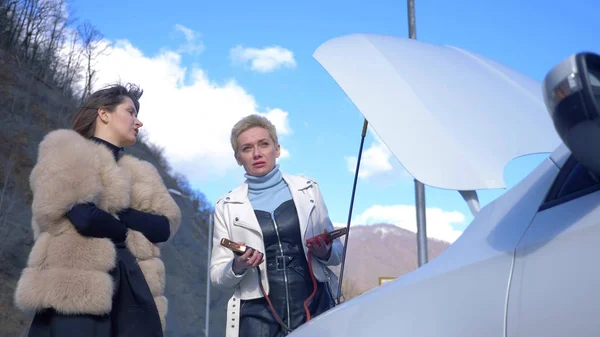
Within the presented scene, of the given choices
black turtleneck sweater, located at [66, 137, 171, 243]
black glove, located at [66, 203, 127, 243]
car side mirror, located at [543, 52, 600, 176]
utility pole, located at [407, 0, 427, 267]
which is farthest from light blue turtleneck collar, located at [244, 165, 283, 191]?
utility pole, located at [407, 0, 427, 267]

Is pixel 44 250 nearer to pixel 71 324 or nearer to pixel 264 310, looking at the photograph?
pixel 71 324

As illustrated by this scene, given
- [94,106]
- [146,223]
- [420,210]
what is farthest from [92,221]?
[420,210]

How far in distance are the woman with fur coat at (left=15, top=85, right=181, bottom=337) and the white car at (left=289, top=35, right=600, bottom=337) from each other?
1447mm

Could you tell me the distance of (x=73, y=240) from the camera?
3.16 metres

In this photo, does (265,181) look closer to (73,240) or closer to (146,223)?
(146,223)

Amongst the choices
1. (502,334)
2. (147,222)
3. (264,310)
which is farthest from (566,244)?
(147,222)

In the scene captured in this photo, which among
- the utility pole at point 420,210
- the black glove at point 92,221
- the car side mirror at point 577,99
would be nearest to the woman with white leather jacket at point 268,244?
the black glove at point 92,221

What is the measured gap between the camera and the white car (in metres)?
1.31

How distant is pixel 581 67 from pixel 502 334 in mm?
630

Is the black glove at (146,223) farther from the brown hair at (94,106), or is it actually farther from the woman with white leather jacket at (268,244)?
the brown hair at (94,106)

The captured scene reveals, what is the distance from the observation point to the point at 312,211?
11.8ft

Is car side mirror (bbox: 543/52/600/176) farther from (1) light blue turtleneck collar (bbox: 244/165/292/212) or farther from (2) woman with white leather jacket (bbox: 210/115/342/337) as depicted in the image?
(1) light blue turtleneck collar (bbox: 244/165/292/212)

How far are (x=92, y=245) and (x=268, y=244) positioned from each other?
34.7 inches

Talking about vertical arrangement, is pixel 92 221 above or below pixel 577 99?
above
